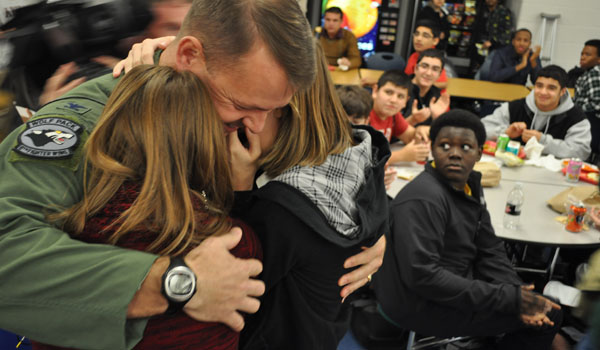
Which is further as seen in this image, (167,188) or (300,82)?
(300,82)

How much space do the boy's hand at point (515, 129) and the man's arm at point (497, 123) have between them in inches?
2.9

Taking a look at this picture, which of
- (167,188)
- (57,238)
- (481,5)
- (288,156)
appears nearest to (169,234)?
(167,188)

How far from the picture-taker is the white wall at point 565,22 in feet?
25.9

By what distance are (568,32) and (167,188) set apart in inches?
357

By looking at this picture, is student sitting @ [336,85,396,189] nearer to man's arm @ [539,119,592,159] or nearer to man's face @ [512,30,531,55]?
man's arm @ [539,119,592,159]

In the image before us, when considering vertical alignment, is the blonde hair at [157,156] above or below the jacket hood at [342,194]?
above

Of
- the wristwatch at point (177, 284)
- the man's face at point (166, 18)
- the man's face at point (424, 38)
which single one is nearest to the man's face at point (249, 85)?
the wristwatch at point (177, 284)

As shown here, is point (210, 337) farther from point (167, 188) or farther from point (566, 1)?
point (566, 1)

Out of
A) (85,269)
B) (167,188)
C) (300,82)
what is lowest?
(85,269)

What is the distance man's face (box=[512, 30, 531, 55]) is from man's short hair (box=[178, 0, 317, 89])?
21.4 feet

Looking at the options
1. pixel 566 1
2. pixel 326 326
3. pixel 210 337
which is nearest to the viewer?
pixel 210 337

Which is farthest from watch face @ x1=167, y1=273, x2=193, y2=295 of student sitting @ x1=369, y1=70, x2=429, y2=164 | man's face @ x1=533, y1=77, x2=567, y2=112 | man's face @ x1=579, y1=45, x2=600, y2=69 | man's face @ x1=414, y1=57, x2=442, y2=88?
man's face @ x1=579, y1=45, x2=600, y2=69

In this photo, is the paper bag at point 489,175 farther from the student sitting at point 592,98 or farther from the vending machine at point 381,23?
the vending machine at point 381,23

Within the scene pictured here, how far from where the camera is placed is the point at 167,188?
864 mm
